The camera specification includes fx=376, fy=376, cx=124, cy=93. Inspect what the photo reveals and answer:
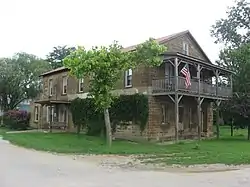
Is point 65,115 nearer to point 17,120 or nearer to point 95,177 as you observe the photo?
point 17,120

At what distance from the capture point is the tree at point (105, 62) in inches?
787

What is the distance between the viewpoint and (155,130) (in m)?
26.4

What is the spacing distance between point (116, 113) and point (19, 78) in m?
22.4

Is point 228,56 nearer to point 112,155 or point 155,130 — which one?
point 155,130

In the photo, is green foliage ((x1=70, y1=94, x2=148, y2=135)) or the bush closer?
green foliage ((x1=70, y1=94, x2=148, y2=135))

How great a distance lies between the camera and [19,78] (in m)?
46.1

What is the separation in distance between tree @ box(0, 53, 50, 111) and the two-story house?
32.4 feet

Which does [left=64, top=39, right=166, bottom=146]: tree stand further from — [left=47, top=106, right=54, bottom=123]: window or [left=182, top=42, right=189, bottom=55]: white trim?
[left=47, top=106, right=54, bottom=123]: window

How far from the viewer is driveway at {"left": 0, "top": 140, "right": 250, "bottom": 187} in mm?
9602

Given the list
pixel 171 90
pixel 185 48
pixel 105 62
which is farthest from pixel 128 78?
pixel 105 62

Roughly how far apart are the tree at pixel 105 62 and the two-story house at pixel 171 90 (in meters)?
4.40

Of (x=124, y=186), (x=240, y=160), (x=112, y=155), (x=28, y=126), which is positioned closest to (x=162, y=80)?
(x=112, y=155)

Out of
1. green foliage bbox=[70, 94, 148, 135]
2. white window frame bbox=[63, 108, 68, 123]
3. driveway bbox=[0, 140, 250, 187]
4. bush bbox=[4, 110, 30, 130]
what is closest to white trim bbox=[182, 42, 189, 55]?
green foliage bbox=[70, 94, 148, 135]

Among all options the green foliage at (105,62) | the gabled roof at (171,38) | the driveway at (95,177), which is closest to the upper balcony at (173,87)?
the gabled roof at (171,38)
